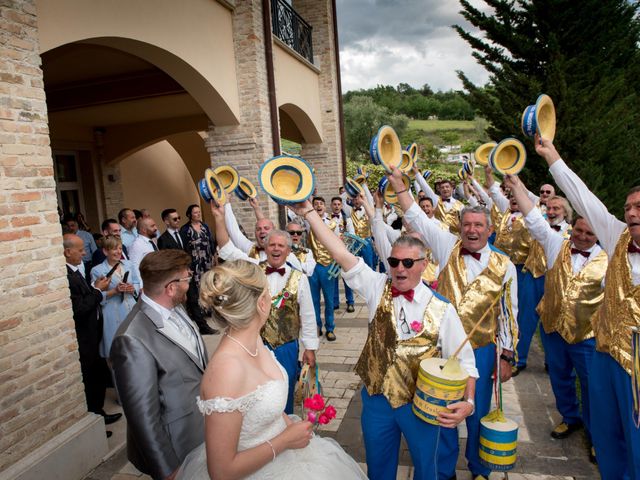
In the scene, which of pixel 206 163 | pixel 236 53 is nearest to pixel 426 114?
pixel 206 163

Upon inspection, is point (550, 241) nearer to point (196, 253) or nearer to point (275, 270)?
point (275, 270)

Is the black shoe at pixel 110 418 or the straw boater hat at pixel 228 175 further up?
the straw boater hat at pixel 228 175

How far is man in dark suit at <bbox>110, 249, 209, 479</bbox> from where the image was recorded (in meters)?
2.21

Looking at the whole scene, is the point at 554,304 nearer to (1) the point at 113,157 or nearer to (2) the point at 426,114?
(1) the point at 113,157

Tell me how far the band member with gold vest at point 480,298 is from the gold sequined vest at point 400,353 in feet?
2.43

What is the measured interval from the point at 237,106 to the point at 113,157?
562 centimetres

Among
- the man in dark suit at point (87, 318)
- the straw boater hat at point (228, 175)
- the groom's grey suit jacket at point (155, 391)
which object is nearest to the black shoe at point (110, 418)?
the man in dark suit at point (87, 318)

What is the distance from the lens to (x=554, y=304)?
→ 380 centimetres

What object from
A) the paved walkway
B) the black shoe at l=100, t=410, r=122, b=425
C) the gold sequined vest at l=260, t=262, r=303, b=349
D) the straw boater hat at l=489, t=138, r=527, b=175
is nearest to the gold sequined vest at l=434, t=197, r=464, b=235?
the paved walkway

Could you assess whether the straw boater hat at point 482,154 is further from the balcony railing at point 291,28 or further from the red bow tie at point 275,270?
the balcony railing at point 291,28

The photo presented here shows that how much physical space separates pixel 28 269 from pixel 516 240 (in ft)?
19.5

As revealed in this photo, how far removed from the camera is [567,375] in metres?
3.85

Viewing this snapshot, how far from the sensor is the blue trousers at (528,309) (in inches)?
209

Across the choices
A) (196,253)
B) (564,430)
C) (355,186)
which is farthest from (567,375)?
(196,253)
